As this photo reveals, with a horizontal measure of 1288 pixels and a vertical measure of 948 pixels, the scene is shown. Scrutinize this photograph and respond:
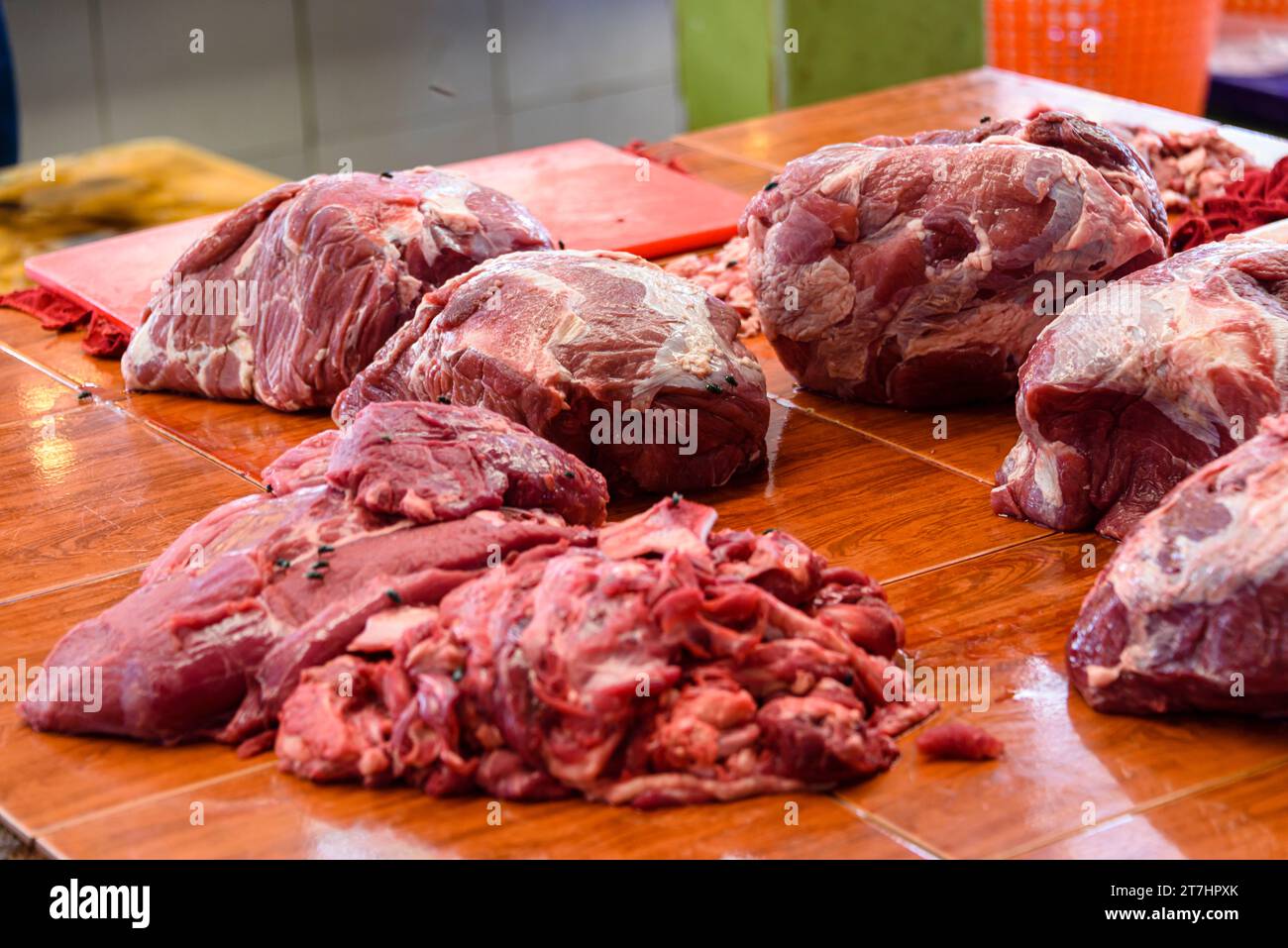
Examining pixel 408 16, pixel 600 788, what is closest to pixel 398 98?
pixel 408 16

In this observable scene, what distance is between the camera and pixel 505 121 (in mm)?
10633

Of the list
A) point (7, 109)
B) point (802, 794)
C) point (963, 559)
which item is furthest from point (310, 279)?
point (7, 109)

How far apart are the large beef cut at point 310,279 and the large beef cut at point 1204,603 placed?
2013mm

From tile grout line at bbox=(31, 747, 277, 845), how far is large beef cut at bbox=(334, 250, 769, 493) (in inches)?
44.2

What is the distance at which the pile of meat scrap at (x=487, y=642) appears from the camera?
9.27ft

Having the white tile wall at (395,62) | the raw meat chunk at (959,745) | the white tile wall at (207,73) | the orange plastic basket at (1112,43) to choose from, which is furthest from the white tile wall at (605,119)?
the raw meat chunk at (959,745)

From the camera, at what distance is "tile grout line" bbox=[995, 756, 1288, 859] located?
2674mm

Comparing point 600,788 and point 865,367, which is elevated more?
point 865,367

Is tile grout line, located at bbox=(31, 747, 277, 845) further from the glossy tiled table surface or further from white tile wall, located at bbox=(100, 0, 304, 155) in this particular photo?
white tile wall, located at bbox=(100, 0, 304, 155)

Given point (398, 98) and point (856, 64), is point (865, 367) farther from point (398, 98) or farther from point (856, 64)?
point (398, 98)

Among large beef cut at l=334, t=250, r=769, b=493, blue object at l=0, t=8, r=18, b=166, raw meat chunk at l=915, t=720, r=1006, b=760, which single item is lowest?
raw meat chunk at l=915, t=720, r=1006, b=760

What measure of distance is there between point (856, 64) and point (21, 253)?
13.4ft

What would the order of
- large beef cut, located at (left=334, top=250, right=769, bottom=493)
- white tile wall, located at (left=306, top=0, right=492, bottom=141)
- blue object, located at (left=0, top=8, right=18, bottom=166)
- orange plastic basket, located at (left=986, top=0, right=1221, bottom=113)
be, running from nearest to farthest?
large beef cut, located at (left=334, top=250, right=769, bottom=493) → blue object, located at (left=0, top=8, right=18, bottom=166) → orange plastic basket, located at (left=986, top=0, right=1221, bottom=113) → white tile wall, located at (left=306, top=0, right=492, bottom=141)

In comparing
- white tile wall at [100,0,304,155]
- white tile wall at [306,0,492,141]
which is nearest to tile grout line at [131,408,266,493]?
white tile wall at [100,0,304,155]
